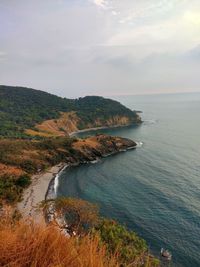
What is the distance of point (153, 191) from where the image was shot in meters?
42.6

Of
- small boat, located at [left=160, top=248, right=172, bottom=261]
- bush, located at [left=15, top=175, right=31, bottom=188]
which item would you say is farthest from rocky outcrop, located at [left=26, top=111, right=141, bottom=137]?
small boat, located at [left=160, top=248, right=172, bottom=261]

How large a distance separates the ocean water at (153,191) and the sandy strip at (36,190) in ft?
7.07

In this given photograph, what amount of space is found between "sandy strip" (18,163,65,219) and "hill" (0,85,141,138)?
3131cm

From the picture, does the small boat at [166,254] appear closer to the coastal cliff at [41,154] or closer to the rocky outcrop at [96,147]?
the coastal cliff at [41,154]

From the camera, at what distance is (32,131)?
304ft

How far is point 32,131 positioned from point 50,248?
297 feet

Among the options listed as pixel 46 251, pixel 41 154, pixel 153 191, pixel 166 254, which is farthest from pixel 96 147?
pixel 46 251

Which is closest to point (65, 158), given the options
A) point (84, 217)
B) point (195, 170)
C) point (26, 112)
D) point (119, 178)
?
point (119, 178)

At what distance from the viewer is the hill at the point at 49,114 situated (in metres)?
100

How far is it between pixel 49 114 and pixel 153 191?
8252 cm

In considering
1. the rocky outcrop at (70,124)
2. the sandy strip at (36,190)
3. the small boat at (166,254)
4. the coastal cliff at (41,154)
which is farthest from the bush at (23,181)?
the rocky outcrop at (70,124)

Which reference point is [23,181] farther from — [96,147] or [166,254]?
[96,147]

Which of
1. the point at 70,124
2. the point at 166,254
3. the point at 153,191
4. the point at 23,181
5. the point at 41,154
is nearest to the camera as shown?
the point at 166,254

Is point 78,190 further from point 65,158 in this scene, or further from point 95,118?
point 95,118
